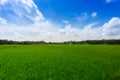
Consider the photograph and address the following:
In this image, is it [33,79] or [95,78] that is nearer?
[33,79]

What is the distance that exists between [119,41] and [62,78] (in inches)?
5009

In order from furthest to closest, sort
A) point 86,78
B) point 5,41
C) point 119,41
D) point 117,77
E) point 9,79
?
1. point 5,41
2. point 119,41
3. point 117,77
4. point 86,78
5. point 9,79

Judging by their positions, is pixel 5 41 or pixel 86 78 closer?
pixel 86 78

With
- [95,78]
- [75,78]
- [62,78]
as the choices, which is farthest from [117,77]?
[62,78]

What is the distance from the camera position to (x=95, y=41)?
14488cm

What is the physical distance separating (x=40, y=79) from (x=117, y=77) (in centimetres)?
473

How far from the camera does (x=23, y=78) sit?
383 inches

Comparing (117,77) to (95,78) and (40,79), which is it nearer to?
(95,78)

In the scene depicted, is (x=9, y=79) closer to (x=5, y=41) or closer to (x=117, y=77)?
(x=117, y=77)

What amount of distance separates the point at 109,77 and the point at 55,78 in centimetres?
341

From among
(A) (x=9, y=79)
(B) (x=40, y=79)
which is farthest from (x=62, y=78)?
(A) (x=9, y=79)

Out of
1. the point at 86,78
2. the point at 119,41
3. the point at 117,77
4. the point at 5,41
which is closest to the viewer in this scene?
the point at 86,78

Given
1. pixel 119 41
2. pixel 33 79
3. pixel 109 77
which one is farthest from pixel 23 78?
pixel 119 41

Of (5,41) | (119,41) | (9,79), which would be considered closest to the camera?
(9,79)
